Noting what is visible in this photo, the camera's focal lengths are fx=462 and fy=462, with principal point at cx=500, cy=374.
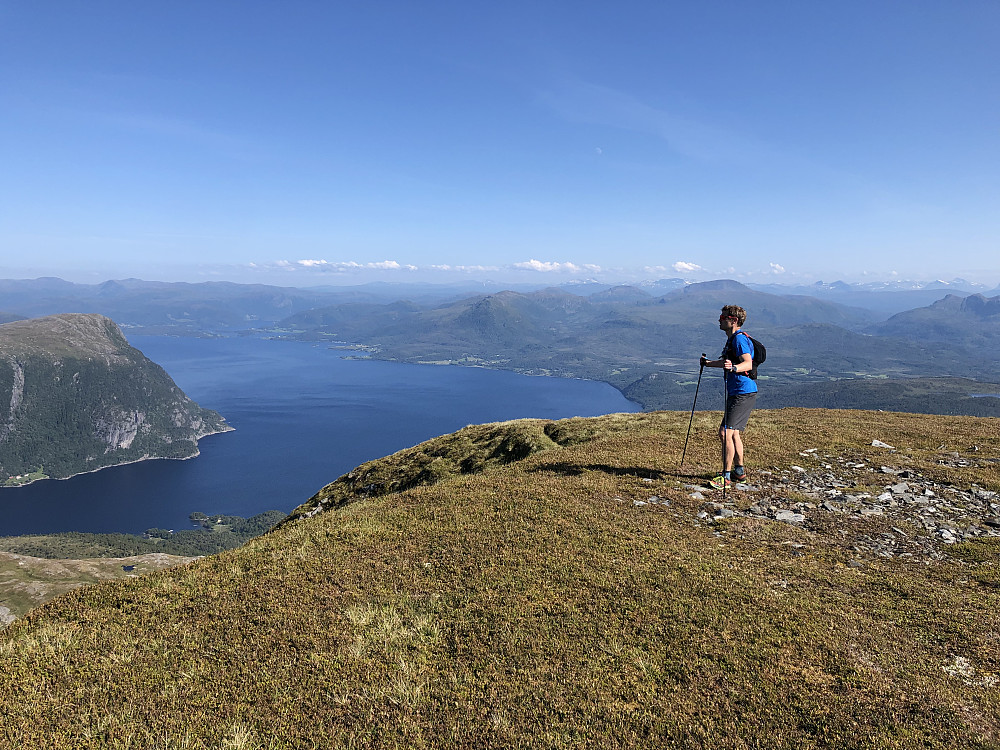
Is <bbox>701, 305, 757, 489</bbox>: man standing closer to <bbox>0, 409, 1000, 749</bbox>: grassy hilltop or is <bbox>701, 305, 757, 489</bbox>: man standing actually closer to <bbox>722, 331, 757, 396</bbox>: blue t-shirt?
<bbox>722, 331, 757, 396</bbox>: blue t-shirt

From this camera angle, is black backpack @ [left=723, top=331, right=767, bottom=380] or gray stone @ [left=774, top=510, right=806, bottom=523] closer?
gray stone @ [left=774, top=510, right=806, bottom=523]

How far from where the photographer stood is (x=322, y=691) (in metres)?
6.97

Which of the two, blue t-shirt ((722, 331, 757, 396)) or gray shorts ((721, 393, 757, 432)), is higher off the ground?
blue t-shirt ((722, 331, 757, 396))

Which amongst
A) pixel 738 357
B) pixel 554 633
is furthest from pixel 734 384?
pixel 554 633

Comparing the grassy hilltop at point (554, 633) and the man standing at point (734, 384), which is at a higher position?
the man standing at point (734, 384)

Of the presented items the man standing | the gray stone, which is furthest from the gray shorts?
the gray stone

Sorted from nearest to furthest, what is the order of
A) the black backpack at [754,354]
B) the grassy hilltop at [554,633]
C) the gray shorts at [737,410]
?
the grassy hilltop at [554,633] < the black backpack at [754,354] < the gray shorts at [737,410]

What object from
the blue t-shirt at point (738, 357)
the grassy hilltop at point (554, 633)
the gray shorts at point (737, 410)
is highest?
the blue t-shirt at point (738, 357)

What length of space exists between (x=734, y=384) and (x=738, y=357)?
2.81ft

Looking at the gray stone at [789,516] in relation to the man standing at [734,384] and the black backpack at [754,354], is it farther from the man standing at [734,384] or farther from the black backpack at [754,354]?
the black backpack at [754,354]

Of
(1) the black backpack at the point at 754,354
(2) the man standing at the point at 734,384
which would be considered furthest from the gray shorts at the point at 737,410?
(1) the black backpack at the point at 754,354

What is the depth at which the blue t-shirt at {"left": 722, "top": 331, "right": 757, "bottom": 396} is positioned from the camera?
14469mm

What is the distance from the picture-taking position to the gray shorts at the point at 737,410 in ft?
47.9

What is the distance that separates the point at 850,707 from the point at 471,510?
9.25 m
